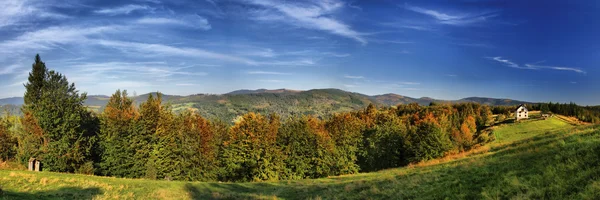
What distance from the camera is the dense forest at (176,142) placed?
5150 cm

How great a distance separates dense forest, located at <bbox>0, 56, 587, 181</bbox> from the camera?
5150 cm

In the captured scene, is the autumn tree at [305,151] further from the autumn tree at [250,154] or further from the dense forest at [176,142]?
the autumn tree at [250,154]

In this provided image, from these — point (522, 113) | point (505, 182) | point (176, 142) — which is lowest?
point (176, 142)

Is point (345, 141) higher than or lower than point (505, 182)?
lower

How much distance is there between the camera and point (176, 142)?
61.2 meters

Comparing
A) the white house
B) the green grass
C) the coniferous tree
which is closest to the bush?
the coniferous tree

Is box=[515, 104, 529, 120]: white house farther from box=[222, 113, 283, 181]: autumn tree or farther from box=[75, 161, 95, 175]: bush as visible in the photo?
box=[75, 161, 95, 175]: bush

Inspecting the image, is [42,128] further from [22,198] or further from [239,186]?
[22,198]

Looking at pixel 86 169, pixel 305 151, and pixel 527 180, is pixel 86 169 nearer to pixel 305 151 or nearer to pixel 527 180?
pixel 305 151

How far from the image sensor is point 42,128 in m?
50.2

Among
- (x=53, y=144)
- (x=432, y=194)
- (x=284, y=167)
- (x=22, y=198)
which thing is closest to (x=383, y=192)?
(x=432, y=194)

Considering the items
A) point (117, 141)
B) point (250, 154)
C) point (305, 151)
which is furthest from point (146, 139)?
point (305, 151)

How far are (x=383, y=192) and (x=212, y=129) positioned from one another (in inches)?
2166

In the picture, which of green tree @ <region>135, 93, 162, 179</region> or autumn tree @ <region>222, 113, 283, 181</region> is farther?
autumn tree @ <region>222, 113, 283, 181</region>
